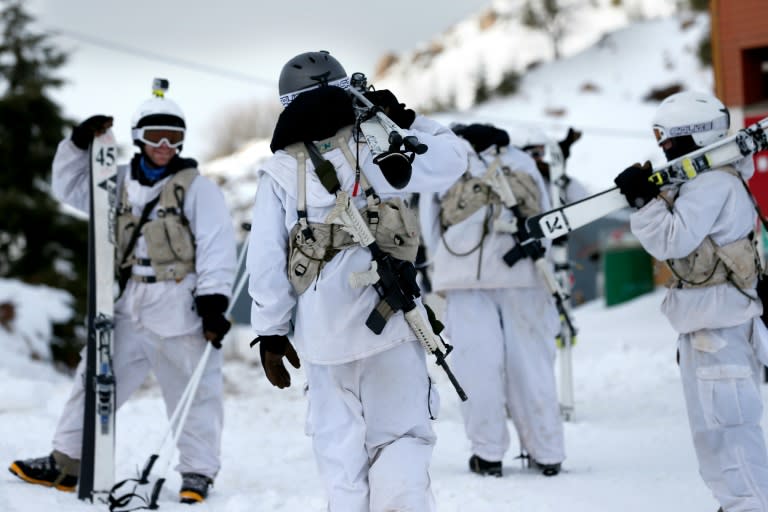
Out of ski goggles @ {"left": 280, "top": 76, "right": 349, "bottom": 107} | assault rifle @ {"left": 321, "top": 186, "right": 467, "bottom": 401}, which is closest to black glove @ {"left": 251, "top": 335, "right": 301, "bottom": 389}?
assault rifle @ {"left": 321, "top": 186, "right": 467, "bottom": 401}

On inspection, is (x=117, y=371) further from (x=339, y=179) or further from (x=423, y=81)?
→ (x=423, y=81)

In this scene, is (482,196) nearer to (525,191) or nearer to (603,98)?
(525,191)

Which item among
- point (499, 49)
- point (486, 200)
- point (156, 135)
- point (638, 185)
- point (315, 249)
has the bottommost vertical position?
point (315, 249)

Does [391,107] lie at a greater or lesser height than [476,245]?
greater

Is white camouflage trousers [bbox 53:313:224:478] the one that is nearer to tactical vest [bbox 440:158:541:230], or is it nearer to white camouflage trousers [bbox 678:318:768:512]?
tactical vest [bbox 440:158:541:230]

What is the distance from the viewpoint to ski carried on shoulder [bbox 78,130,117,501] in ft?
18.1

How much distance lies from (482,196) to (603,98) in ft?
107

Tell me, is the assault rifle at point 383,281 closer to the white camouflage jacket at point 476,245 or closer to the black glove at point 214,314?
the black glove at point 214,314

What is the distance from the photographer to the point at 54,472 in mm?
5707

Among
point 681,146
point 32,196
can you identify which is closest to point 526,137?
point 681,146

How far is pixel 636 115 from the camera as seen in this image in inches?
1372

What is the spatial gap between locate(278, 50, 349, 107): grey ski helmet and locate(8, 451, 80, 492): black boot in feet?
9.03

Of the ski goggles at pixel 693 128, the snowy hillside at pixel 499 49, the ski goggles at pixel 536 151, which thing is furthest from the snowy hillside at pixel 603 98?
the ski goggles at pixel 693 128

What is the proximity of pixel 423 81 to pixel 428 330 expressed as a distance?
161ft
